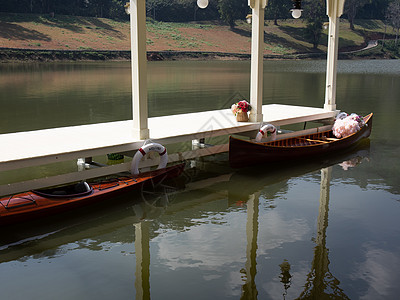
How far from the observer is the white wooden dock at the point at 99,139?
6.67 metres

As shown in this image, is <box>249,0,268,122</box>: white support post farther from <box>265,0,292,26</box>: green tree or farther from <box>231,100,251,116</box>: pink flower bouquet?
<box>265,0,292,26</box>: green tree

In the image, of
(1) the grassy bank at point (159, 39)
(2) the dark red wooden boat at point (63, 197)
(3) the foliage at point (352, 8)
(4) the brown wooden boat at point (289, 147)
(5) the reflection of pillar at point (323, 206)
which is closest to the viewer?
(5) the reflection of pillar at point (323, 206)

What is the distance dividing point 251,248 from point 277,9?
71.1 meters

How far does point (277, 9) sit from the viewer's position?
72.8m

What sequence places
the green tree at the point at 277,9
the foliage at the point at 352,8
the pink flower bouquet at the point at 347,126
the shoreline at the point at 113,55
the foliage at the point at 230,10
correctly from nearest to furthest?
the pink flower bouquet at the point at 347,126
the shoreline at the point at 113,55
the foliage at the point at 230,10
the green tree at the point at 277,9
the foliage at the point at 352,8

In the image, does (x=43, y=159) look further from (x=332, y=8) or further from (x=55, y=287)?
(x=332, y=8)

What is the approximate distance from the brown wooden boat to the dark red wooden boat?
159 centimetres

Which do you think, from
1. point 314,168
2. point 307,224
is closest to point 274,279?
point 307,224

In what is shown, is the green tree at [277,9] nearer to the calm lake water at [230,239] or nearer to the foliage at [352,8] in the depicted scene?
the foliage at [352,8]

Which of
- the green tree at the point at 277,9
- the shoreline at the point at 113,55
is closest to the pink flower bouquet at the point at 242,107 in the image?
the shoreline at the point at 113,55

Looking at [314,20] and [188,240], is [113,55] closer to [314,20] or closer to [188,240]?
[314,20]

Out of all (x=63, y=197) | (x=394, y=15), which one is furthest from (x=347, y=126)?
(x=394, y=15)

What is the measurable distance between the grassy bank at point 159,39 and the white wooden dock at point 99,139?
35.3 meters

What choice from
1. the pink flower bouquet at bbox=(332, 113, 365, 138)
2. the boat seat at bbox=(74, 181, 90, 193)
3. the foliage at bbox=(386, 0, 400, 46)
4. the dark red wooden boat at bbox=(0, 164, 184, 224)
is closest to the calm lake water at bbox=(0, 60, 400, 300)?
the dark red wooden boat at bbox=(0, 164, 184, 224)
